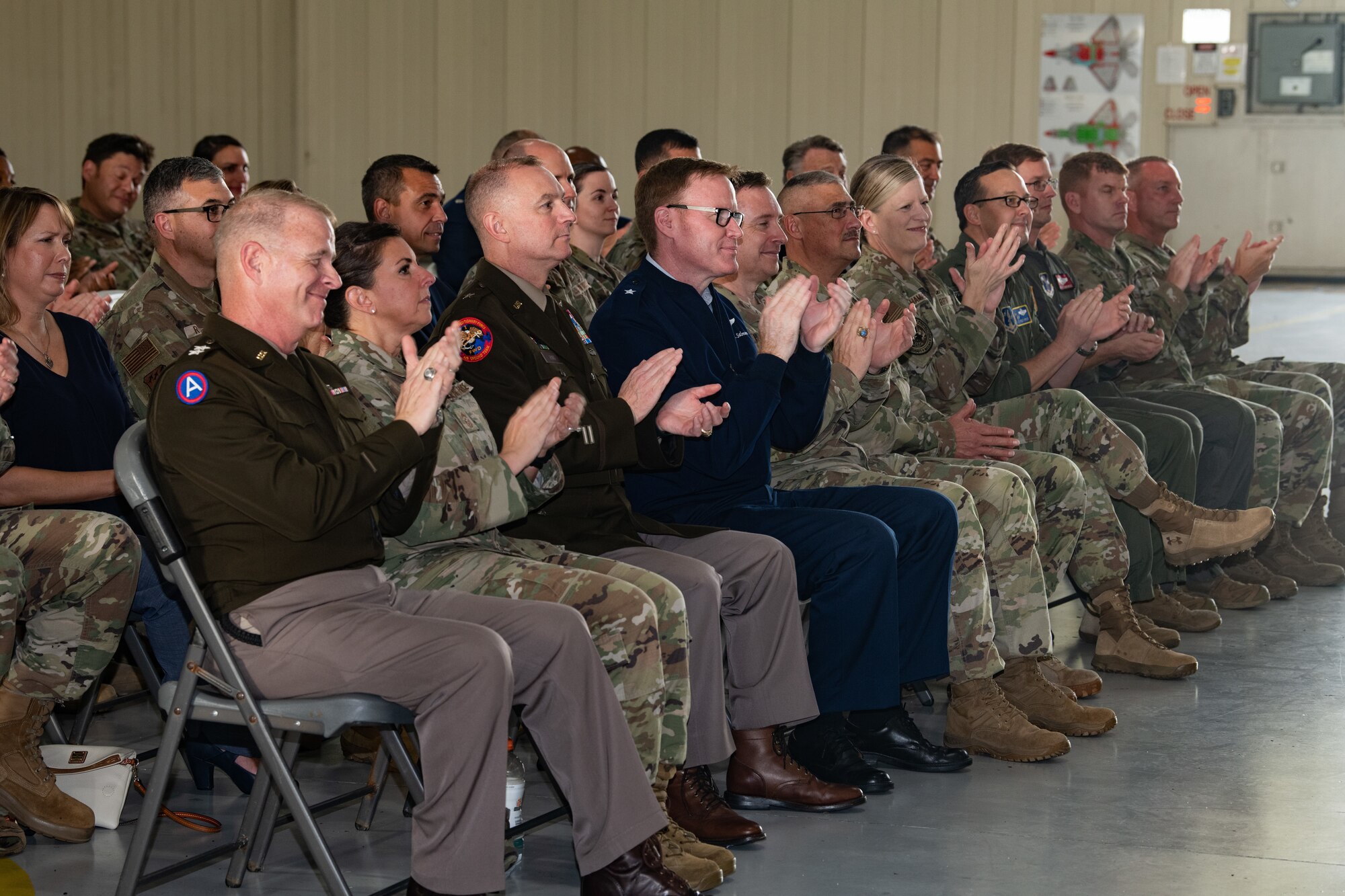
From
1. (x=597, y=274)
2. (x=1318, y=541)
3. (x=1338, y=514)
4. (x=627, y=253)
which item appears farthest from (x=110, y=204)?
(x=1338, y=514)

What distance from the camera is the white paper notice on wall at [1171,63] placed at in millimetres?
12594

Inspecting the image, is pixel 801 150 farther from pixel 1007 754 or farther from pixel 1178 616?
pixel 1007 754

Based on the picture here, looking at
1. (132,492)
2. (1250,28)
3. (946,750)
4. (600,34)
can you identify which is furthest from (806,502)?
(1250,28)

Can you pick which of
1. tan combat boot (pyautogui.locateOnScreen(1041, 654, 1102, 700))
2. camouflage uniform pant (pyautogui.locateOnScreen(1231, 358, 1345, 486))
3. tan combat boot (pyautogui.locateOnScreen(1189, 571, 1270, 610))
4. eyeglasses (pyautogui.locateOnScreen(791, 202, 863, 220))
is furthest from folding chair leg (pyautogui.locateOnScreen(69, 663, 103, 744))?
camouflage uniform pant (pyautogui.locateOnScreen(1231, 358, 1345, 486))

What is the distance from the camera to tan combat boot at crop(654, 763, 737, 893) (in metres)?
2.90

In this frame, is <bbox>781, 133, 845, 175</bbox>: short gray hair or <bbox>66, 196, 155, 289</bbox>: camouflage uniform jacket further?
<bbox>66, 196, 155, 289</bbox>: camouflage uniform jacket

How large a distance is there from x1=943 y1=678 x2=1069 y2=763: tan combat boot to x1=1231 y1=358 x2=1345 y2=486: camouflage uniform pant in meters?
2.94

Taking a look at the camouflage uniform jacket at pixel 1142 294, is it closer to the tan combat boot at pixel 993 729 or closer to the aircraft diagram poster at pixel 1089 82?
the tan combat boot at pixel 993 729

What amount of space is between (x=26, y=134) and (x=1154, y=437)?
10030 mm

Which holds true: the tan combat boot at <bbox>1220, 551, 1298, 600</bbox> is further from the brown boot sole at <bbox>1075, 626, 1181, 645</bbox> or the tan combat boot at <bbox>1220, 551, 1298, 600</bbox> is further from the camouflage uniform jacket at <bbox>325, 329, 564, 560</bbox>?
the camouflage uniform jacket at <bbox>325, 329, 564, 560</bbox>

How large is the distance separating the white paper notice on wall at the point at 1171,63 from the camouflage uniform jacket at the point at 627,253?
8.26 meters

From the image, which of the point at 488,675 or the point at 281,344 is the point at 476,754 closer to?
the point at 488,675

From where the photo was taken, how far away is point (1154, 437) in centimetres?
533

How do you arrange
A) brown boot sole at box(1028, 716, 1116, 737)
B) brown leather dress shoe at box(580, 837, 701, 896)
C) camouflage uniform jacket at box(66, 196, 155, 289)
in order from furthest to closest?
camouflage uniform jacket at box(66, 196, 155, 289)
brown boot sole at box(1028, 716, 1116, 737)
brown leather dress shoe at box(580, 837, 701, 896)
